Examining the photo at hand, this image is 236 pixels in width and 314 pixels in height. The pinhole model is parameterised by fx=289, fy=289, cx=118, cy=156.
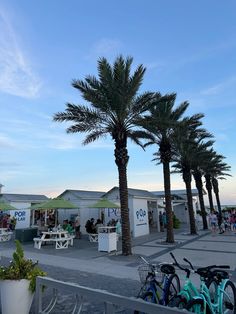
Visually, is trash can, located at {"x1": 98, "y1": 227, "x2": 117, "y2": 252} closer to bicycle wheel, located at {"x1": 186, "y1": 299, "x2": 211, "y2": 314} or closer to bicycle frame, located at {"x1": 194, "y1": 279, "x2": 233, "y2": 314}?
bicycle frame, located at {"x1": 194, "y1": 279, "x2": 233, "y2": 314}

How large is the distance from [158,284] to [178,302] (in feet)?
1.50

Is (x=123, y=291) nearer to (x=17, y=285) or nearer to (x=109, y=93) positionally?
(x=17, y=285)

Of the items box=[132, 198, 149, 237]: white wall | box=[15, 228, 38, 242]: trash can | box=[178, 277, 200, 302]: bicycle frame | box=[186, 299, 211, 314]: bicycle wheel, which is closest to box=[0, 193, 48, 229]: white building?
box=[15, 228, 38, 242]: trash can

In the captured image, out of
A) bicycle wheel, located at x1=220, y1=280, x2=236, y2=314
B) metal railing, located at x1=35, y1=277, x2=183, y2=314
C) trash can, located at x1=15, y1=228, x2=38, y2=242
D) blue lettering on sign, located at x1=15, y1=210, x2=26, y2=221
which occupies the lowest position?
bicycle wheel, located at x1=220, y1=280, x2=236, y2=314

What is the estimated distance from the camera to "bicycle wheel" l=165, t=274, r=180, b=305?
17.7ft

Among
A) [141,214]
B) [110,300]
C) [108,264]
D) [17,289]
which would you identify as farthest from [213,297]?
[141,214]

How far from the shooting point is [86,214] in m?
25.2

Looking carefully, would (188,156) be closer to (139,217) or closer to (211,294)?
(139,217)

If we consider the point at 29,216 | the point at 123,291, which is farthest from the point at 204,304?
the point at 29,216

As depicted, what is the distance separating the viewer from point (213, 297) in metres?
5.23

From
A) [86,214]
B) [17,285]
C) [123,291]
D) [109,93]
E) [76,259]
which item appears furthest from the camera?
[86,214]

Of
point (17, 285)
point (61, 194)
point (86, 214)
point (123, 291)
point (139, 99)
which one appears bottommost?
point (123, 291)

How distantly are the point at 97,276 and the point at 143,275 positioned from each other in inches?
160

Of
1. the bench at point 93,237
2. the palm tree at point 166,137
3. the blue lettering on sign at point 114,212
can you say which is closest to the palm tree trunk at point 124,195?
the palm tree at point 166,137
